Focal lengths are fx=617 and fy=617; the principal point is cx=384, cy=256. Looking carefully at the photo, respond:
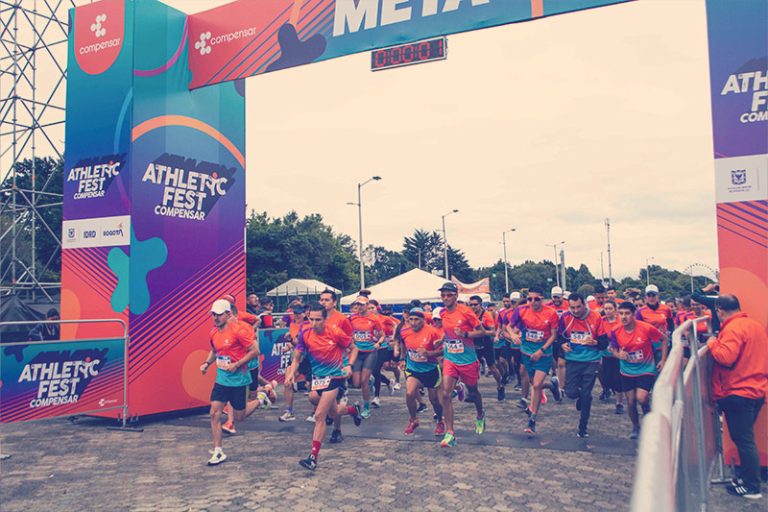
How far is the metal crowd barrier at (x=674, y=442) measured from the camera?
142 cm

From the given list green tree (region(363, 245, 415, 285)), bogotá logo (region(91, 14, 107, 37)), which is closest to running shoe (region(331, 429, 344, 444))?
bogotá logo (region(91, 14, 107, 37))

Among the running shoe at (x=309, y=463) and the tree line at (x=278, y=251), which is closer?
the running shoe at (x=309, y=463)

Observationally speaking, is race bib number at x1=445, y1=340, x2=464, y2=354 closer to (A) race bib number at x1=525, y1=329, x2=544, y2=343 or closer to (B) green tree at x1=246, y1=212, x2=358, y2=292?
(A) race bib number at x1=525, y1=329, x2=544, y2=343

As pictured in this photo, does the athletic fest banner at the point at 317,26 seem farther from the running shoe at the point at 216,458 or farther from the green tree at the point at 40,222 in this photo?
the green tree at the point at 40,222

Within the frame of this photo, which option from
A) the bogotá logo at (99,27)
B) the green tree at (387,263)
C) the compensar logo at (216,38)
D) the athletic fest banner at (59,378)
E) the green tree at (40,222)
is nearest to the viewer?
the athletic fest banner at (59,378)

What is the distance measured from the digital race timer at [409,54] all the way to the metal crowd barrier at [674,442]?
267 inches

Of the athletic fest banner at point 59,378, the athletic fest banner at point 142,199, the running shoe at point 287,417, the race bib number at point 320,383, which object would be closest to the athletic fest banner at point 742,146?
the race bib number at point 320,383

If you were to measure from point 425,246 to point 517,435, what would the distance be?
113 m

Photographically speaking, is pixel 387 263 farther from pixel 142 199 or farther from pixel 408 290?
pixel 142 199

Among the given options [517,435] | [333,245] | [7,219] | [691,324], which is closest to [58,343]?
[517,435]

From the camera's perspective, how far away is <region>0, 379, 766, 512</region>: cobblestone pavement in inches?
252

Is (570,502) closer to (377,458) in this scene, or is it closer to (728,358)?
(728,358)

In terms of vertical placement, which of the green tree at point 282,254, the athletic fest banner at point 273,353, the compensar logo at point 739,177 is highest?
the green tree at point 282,254

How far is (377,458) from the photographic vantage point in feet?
27.1
